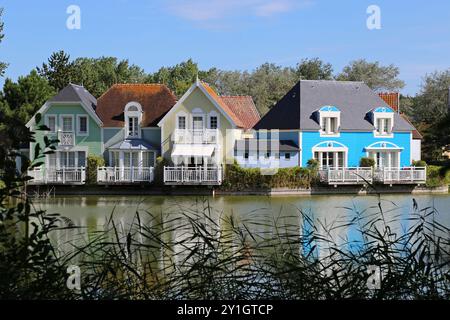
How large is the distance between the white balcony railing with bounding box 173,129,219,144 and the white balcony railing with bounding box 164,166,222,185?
8.18ft

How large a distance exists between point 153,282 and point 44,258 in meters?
1.22

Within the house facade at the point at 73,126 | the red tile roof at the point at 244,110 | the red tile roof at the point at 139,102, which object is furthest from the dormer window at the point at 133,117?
the red tile roof at the point at 244,110

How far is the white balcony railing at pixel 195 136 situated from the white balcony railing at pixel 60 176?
471 cm

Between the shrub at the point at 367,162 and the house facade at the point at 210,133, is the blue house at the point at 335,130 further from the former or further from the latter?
the shrub at the point at 367,162

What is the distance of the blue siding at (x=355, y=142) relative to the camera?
35.7m

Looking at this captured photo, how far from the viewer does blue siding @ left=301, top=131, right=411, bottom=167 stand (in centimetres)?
3569

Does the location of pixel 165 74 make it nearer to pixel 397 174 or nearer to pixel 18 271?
pixel 397 174

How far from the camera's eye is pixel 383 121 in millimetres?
36844

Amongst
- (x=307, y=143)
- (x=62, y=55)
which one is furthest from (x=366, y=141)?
(x=62, y=55)

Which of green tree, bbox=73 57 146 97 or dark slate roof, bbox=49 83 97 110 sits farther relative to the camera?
green tree, bbox=73 57 146 97

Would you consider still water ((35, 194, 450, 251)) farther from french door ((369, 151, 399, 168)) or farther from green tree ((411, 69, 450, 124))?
green tree ((411, 69, 450, 124))

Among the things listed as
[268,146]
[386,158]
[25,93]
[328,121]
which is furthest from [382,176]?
[25,93]

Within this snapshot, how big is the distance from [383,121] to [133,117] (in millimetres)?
12343

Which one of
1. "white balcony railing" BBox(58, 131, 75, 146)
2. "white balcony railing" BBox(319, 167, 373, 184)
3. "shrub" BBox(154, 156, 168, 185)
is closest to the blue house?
"white balcony railing" BBox(319, 167, 373, 184)
